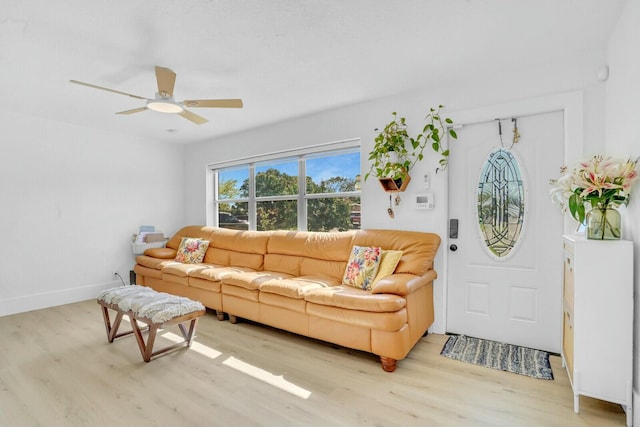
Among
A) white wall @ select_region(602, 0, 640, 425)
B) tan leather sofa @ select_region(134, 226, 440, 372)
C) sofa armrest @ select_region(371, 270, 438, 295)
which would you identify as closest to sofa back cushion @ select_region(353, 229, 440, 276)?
tan leather sofa @ select_region(134, 226, 440, 372)

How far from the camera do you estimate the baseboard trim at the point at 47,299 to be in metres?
3.72

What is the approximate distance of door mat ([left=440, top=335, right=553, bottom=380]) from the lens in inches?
92.0

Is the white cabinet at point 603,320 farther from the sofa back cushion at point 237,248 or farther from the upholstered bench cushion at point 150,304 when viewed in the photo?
the sofa back cushion at point 237,248

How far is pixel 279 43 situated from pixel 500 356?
9.72ft

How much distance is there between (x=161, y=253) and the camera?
14.8 feet

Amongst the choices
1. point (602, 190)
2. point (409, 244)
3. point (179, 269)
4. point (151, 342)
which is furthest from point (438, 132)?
point (179, 269)

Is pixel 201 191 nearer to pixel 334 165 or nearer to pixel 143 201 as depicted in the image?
pixel 143 201

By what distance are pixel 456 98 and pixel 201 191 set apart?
4.10m

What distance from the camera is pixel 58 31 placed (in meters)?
2.11

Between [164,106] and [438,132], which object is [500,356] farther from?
[164,106]

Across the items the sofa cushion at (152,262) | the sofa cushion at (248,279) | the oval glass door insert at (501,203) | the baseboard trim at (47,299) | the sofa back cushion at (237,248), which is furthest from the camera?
the sofa cushion at (152,262)

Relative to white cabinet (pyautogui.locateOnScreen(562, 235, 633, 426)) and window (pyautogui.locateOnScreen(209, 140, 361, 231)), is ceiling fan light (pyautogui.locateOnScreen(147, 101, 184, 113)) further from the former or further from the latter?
white cabinet (pyautogui.locateOnScreen(562, 235, 633, 426))

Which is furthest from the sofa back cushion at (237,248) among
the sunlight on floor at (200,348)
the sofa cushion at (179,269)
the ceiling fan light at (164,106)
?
the ceiling fan light at (164,106)

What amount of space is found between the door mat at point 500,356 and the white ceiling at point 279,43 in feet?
7.75
